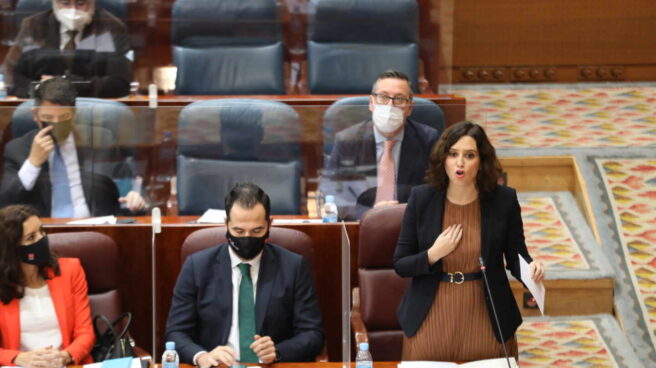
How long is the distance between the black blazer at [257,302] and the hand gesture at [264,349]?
0.35 ft

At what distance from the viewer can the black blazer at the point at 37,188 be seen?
2242mm

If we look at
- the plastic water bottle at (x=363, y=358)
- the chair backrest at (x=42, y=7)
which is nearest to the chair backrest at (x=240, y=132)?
the plastic water bottle at (x=363, y=358)

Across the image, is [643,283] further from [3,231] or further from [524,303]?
[3,231]

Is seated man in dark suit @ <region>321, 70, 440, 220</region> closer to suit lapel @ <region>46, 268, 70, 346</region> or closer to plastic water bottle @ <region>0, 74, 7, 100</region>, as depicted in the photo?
suit lapel @ <region>46, 268, 70, 346</region>


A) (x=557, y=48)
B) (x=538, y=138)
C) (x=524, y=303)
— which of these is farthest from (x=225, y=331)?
(x=557, y=48)

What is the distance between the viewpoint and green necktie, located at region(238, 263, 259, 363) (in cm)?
194

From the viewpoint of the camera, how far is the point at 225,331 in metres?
1.93

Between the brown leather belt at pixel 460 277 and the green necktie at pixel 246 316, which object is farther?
the green necktie at pixel 246 316

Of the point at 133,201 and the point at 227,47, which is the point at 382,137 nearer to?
the point at 133,201

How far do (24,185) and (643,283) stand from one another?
4.94 ft

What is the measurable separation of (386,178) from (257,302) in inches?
18.4

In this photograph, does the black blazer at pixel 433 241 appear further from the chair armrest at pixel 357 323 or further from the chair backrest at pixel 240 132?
the chair backrest at pixel 240 132

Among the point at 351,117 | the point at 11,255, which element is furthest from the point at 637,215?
the point at 11,255

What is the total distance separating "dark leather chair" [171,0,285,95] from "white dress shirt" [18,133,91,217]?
87 cm
